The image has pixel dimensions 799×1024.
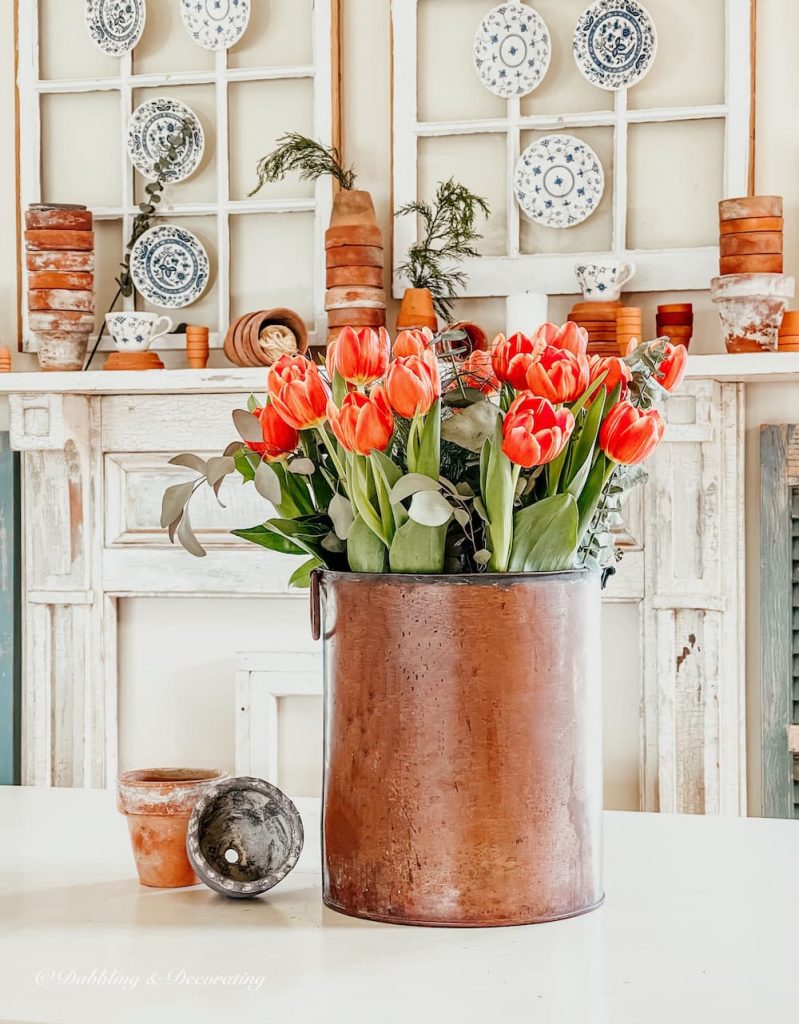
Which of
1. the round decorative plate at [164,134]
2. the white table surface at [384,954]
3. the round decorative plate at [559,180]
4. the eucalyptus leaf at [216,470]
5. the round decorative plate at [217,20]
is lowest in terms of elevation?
the white table surface at [384,954]

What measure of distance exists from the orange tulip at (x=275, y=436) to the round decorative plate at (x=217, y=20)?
1.82 m

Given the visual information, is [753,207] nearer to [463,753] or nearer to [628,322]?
[628,322]

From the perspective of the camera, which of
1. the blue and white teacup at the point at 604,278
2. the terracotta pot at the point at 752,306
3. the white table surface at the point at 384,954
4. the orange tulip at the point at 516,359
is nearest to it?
the white table surface at the point at 384,954

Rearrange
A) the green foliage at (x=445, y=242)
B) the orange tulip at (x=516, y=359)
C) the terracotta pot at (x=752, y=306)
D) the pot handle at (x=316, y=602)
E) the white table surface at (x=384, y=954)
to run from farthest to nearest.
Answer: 1. the green foliage at (x=445, y=242)
2. the terracotta pot at (x=752, y=306)
3. the pot handle at (x=316, y=602)
4. the orange tulip at (x=516, y=359)
5. the white table surface at (x=384, y=954)

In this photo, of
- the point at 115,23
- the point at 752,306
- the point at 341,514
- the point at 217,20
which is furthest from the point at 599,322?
the point at 341,514

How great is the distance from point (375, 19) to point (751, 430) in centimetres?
114

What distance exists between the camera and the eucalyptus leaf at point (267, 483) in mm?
957

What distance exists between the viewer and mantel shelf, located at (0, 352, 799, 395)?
2.28m

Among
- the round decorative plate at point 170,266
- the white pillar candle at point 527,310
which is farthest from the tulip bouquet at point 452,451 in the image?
the round decorative plate at point 170,266

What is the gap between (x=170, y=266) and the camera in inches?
103

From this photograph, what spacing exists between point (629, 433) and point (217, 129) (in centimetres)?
192

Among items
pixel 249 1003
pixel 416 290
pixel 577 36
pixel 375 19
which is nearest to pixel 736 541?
pixel 416 290

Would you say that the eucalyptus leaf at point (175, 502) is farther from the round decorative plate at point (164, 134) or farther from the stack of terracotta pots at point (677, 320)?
the round decorative plate at point (164, 134)

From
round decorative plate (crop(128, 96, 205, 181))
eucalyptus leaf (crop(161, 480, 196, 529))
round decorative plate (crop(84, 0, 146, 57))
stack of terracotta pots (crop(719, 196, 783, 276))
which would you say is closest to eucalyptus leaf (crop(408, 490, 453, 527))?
eucalyptus leaf (crop(161, 480, 196, 529))
